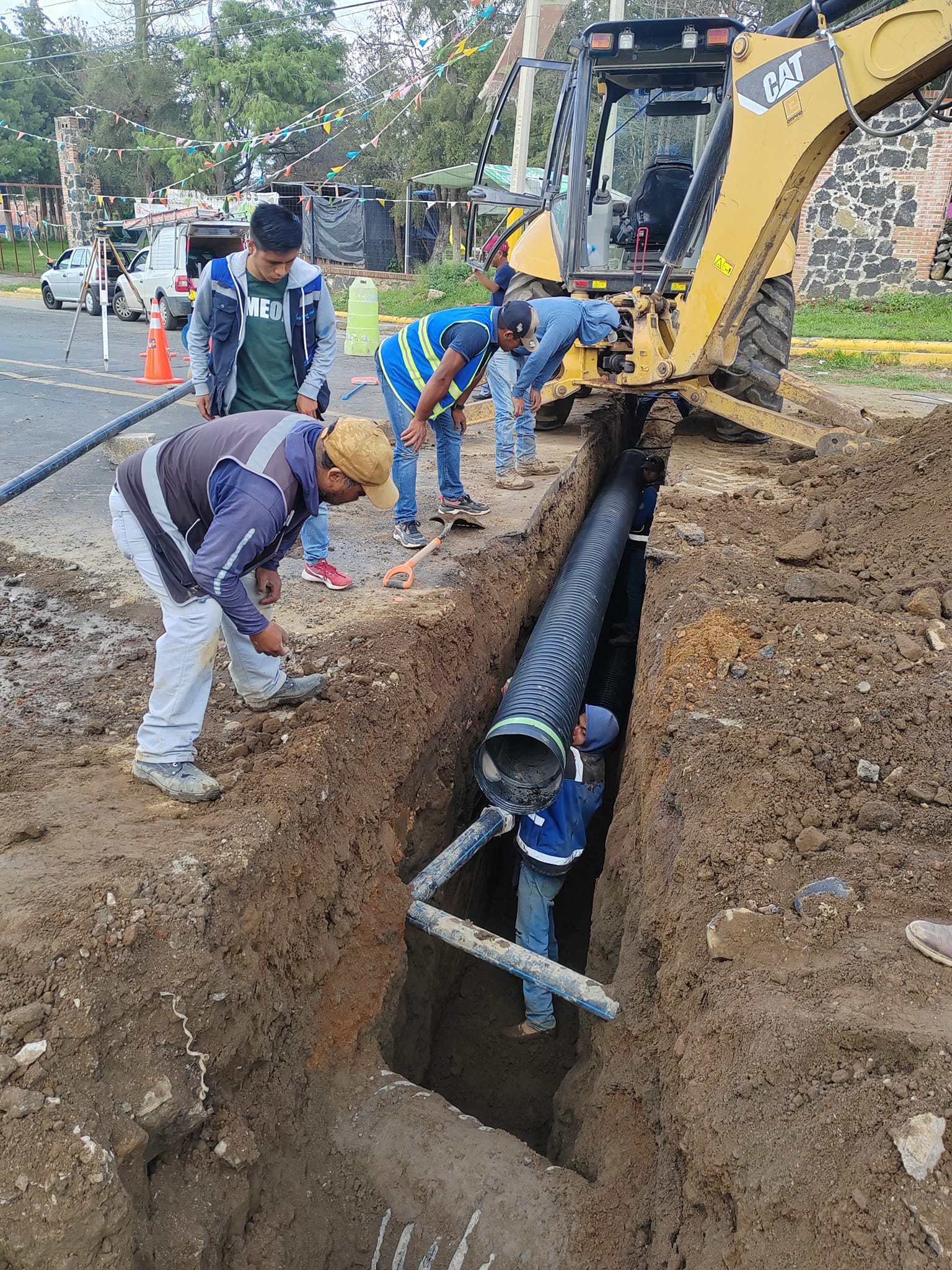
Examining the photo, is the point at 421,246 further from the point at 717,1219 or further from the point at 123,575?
the point at 717,1219

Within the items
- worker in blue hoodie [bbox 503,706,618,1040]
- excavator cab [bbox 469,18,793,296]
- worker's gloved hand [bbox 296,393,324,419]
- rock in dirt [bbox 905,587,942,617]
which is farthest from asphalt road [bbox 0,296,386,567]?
rock in dirt [bbox 905,587,942,617]

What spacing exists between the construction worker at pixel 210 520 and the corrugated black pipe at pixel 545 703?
127 centimetres

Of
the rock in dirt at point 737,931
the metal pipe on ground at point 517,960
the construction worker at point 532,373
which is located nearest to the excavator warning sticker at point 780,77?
the construction worker at point 532,373

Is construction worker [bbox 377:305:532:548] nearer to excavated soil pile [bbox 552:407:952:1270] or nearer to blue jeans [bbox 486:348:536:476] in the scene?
blue jeans [bbox 486:348:536:476]

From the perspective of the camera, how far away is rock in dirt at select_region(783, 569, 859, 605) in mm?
4359

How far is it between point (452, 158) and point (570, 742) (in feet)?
79.7

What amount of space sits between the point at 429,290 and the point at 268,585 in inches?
661

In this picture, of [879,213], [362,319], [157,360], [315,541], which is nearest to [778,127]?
[315,541]

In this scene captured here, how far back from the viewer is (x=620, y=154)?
322 inches

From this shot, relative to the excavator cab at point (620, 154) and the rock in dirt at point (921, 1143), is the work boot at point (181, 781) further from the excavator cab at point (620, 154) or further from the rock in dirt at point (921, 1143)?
the excavator cab at point (620, 154)

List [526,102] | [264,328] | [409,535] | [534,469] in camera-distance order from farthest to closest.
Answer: [526,102], [534,469], [409,535], [264,328]

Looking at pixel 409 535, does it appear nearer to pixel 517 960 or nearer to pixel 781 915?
pixel 517 960

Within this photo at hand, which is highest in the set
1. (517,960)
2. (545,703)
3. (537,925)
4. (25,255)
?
(25,255)

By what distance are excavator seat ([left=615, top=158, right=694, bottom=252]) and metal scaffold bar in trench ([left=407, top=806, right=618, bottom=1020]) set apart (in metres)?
6.14
